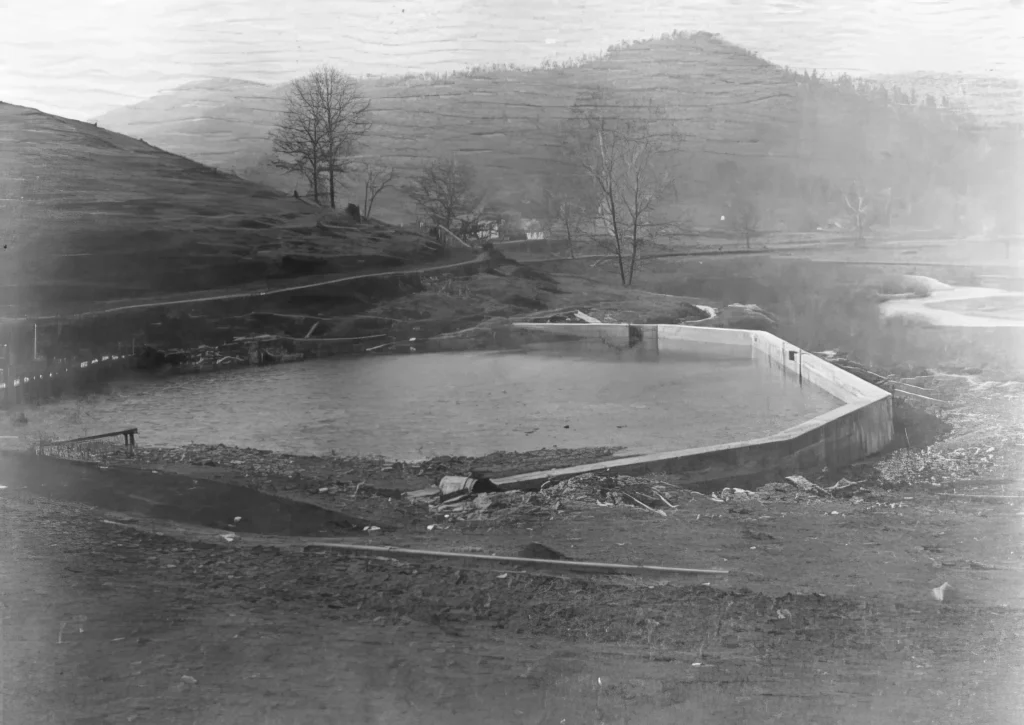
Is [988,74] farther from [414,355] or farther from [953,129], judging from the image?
[414,355]

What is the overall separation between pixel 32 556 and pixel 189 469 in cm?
217

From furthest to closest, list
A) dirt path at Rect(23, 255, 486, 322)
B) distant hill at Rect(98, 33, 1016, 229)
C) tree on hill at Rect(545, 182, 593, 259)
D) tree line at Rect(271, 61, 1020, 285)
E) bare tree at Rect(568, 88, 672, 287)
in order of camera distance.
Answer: tree on hill at Rect(545, 182, 593, 259) → bare tree at Rect(568, 88, 672, 287) → dirt path at Rect(23, 255, 486, 322) → tree line at Rect(271, 61, 1020, 285) → distant hill at Rect(98, 33, 1016, 229)

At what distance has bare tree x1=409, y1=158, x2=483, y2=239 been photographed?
1160cm

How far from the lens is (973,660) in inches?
116

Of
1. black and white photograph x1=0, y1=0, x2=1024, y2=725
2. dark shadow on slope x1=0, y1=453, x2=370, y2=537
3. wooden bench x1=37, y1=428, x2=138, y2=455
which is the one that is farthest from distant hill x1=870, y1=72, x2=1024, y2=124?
Answer: wooden bench x1=37, y1=428, x2=138, y2=455

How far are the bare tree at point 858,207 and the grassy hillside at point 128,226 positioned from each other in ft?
21.8

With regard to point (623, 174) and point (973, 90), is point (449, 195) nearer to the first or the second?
point (623, 174)

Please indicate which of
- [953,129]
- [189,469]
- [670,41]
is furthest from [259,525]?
[953,129]

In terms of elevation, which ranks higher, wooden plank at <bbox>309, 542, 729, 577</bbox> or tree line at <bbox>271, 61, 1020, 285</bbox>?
tree line at <bbox>271, 61, 1020, 285</bbox>

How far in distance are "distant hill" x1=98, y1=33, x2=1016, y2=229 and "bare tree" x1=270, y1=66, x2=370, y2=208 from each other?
0.20 meters

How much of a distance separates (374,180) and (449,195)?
1441 mm

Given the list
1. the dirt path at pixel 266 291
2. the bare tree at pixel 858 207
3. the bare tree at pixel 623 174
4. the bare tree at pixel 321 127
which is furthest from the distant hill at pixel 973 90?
the dirt path at pixel 266 291

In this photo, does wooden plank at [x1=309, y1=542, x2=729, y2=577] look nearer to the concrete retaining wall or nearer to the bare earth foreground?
the bare earth foreground

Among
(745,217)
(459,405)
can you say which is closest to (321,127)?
(459,405)
